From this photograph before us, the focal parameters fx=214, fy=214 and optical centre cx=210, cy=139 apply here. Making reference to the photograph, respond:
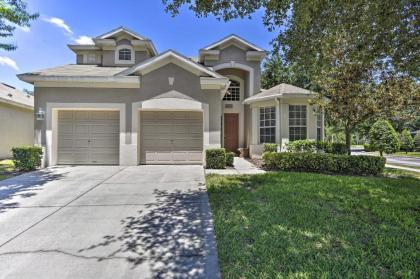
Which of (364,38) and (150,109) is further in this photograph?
(150,109)

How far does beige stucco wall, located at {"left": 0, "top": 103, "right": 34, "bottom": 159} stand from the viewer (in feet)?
45.7

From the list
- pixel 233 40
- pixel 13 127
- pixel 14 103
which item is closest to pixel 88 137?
pixel 14 103

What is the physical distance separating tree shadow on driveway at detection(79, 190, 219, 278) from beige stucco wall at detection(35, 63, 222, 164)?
6.05 meters

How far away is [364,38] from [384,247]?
5.74 metres

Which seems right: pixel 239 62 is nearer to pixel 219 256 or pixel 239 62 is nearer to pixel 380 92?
pixel 380 92

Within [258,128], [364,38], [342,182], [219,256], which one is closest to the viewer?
[219,256]

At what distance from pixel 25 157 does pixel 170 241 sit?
945 cm

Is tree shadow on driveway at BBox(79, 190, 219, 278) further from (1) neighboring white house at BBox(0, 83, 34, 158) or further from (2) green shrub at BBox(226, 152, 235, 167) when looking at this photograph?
(1) neighboring white house at BBox(0, 83, 34, 158)

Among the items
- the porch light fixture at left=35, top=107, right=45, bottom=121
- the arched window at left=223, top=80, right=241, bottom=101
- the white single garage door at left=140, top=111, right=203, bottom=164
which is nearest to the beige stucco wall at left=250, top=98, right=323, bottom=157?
the arched window at left=223, top=80, right=241, bottom=101

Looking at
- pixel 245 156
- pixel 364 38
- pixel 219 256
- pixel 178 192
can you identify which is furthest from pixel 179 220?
pixel 245 156

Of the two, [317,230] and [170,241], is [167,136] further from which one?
[317,230]

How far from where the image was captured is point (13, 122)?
1473cm

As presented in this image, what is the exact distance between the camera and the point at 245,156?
15484mm

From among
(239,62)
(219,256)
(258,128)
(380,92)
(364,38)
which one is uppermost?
(239,62)
